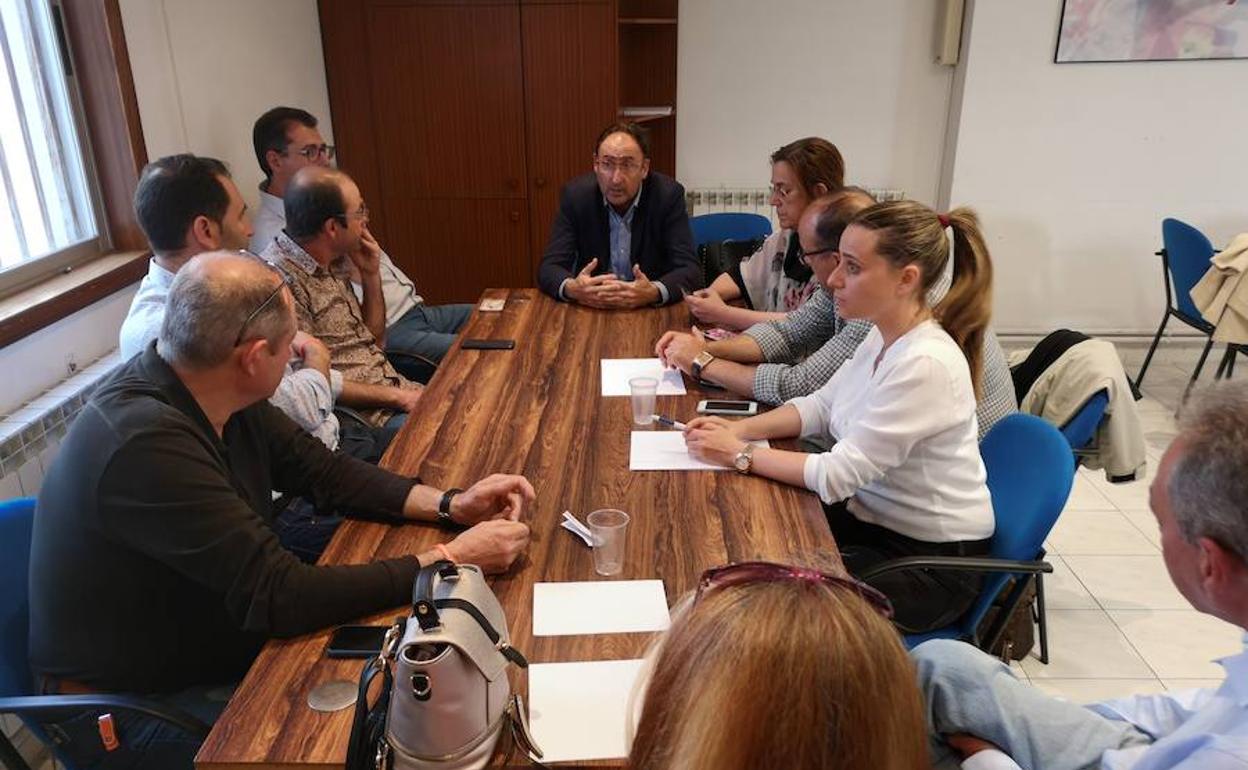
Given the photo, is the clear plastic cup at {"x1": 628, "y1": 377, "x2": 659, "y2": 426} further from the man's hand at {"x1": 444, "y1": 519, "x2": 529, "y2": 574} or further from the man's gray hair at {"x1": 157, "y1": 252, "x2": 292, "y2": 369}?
the man's gray hair at {"x1": 157, "y1": 252, "x2": 292, "y2": 369}

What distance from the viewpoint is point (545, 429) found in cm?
214

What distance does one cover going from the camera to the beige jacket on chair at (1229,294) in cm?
366

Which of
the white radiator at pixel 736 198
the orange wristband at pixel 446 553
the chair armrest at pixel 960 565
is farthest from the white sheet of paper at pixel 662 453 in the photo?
the white radiator at pixel 736 198

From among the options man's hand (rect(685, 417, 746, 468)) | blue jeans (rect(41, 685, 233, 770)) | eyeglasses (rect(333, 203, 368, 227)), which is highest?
eyeglasses (rect(333, 203, 368, 227))

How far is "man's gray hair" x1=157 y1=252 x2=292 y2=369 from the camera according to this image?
1476 millimetres

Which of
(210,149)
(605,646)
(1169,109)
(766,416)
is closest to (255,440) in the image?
(605,646)

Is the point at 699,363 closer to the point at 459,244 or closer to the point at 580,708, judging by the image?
the point at 580,708

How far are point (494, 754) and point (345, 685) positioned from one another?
0.26 m

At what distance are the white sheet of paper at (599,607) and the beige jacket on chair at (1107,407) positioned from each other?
1.43 m

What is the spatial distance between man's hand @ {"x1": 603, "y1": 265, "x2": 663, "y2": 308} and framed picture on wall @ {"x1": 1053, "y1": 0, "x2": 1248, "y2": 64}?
9.62ft

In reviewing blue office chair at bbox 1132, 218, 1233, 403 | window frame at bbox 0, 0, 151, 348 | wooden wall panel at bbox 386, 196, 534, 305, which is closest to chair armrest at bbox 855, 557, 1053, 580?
window frame at bbox 0, 0, 151, 348

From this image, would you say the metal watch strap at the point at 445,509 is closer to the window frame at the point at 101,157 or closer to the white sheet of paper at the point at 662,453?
the white sheet of paper at the point at 662,453

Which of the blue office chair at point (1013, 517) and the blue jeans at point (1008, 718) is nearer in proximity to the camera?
the blue jeans at point (1008, 718)

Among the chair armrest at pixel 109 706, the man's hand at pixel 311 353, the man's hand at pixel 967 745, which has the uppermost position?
the man's hand at pixel 311 353
